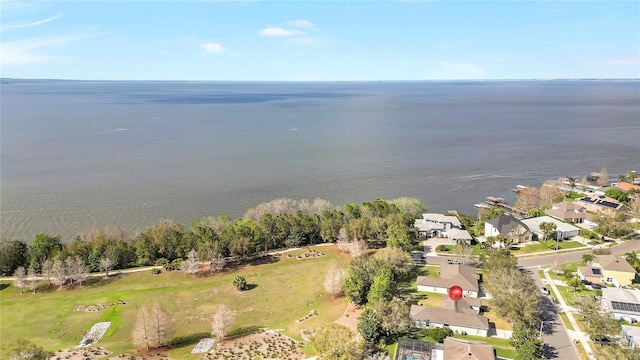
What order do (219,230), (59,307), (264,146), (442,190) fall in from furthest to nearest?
1. (264,146)
2. (442,190)
3. (219,230)
4. (59,307)

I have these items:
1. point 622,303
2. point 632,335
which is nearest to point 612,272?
point 622,303

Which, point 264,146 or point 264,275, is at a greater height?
point 264,146

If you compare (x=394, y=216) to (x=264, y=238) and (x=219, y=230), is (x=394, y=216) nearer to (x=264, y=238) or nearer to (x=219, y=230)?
(x=264, y=238)

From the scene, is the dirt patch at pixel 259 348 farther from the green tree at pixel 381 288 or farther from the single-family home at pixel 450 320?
the single-family home at pixel 450 320

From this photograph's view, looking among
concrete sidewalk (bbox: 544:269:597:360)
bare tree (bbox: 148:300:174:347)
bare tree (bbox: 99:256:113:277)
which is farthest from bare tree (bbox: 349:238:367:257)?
bare tree (bbox: 99:256:113:277)

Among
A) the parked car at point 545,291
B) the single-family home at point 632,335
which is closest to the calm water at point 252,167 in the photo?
the parked car at point 545,291

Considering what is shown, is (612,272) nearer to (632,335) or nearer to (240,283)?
(632,335)

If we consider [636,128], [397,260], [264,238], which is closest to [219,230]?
[264,238]
